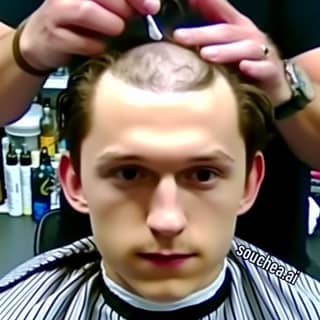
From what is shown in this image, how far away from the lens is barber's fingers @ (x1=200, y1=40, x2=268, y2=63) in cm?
105

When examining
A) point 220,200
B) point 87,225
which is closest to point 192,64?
point 220,200

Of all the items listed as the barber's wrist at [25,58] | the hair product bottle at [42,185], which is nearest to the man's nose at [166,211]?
the barber's wrist at [25,58]

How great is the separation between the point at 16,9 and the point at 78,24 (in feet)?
1.44

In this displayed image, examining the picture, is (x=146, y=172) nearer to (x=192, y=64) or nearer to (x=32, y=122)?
(x=192, y=64)

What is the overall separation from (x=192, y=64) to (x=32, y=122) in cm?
185

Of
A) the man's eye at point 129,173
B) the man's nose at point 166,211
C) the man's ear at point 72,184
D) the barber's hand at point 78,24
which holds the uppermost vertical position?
the barber's hand at point 78,24

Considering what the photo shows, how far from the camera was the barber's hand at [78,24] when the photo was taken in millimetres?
1021

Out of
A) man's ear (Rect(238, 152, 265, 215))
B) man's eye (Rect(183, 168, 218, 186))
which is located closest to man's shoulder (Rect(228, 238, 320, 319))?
man's ear (Rect(238, 152, 265, 215))

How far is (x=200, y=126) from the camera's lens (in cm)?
109

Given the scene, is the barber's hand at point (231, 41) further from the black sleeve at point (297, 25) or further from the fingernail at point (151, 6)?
the black sleeve at point (297, 25)

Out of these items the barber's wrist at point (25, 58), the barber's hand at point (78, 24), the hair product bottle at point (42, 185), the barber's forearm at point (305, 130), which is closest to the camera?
the barber's hand at point (78, 24)

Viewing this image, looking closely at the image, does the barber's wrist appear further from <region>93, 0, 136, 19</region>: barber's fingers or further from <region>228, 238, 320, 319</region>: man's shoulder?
<region>228, 238, 320, 319</region>: man's shoulder

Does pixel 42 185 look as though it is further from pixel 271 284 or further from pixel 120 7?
pixel 120 7

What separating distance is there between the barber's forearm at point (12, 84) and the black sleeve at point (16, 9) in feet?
0.45
